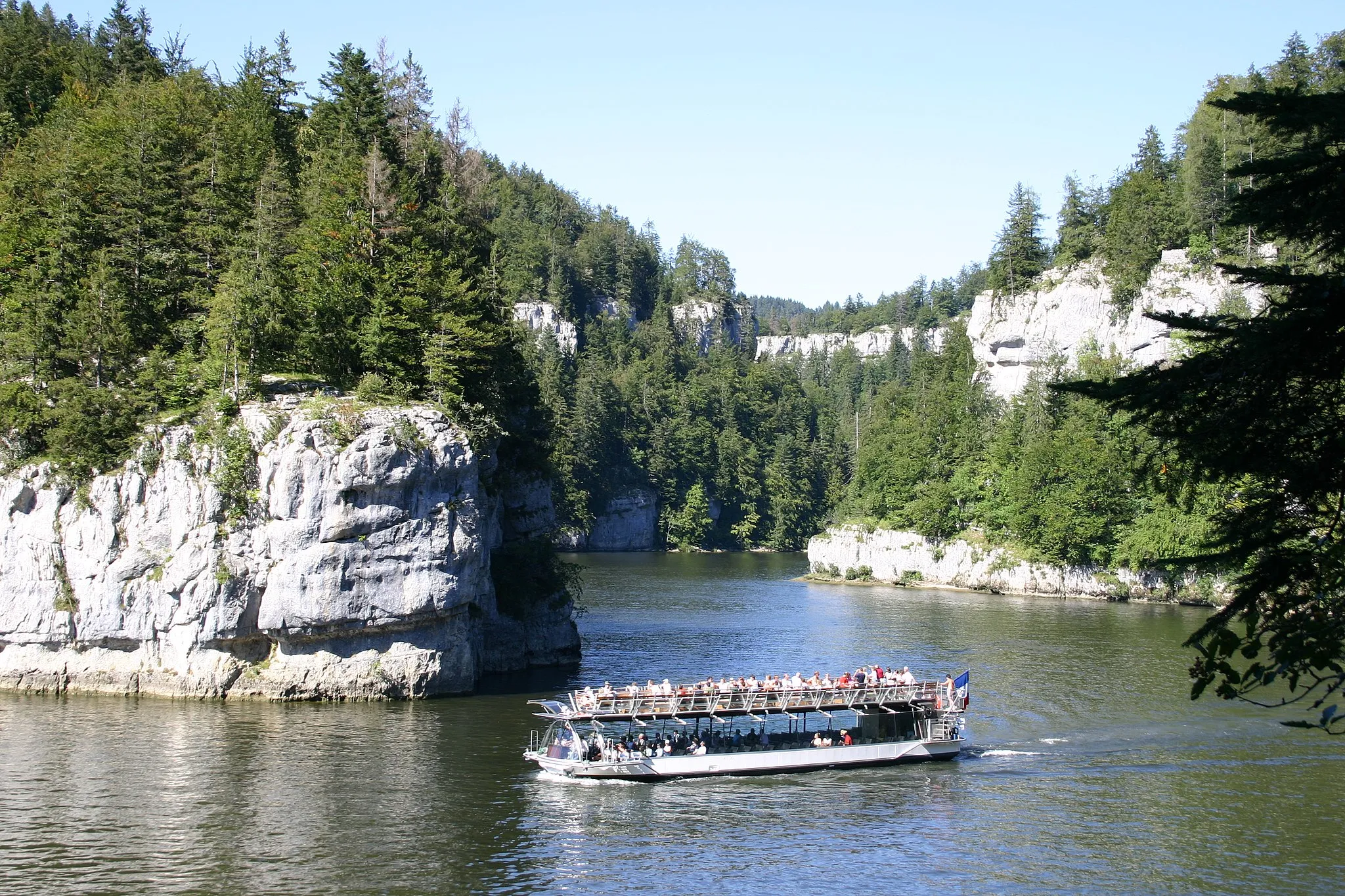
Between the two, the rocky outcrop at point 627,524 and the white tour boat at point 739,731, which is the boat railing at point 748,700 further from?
the rocky outcrop at point 627,524

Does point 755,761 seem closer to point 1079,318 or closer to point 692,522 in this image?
point 1079,318

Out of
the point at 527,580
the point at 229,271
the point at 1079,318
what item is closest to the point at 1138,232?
the point at 1079,318

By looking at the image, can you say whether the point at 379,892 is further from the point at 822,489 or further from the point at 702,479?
the point at 822,489

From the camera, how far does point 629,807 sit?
36.1m

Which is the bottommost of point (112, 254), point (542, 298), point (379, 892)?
point (379, 892)

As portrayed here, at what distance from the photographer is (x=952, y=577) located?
107 m

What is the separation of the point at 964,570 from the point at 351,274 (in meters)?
71.6

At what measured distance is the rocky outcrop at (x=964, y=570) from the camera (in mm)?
93250

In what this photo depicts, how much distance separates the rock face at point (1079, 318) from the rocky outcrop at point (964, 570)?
21490 millimetres

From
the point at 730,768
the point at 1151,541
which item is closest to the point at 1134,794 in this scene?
the point at 730,768

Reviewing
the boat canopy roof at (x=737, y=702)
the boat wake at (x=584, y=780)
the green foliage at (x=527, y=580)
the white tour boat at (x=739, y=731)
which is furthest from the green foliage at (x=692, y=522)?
the boat wake at (x=584, y=780)

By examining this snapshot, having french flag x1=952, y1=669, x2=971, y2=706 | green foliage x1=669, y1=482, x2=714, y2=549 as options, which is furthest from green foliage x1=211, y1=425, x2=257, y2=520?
green foliage x1=669, y1=482, x2=714, y2=549

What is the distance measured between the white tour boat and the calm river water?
2.77ft

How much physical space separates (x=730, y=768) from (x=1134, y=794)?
554 inches
